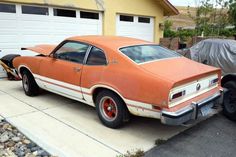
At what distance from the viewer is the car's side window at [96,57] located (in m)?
4.77

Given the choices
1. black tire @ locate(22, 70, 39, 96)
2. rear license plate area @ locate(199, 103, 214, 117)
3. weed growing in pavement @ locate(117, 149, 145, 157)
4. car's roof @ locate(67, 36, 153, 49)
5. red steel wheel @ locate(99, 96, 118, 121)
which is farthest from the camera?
black tire @ locate(22, 70, 39, 96)

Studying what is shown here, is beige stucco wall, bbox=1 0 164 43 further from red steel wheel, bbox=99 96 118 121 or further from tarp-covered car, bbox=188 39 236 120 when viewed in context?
red steel wheel, bbox=99 96 118 121

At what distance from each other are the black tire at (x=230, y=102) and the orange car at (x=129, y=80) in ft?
1.59

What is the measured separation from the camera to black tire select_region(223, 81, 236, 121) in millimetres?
5238

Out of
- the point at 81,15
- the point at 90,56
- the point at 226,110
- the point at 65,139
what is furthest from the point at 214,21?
the point at 65,139

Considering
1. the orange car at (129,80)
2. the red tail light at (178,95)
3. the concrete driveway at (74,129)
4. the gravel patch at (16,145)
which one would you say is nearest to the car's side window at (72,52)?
the orange car at (129,80)

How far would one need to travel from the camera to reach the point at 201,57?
8.15 metres

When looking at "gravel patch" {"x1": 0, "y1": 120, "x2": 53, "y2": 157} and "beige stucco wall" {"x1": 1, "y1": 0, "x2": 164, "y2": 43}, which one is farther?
"beige stucco wall" {"x1": 1, "y1": 0, "x2": 164, "y2": 43}

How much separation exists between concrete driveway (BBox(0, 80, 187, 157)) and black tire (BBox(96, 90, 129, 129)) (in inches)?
5.7

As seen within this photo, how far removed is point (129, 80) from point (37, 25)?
6.73 metres

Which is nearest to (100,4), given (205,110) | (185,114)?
(205,110)

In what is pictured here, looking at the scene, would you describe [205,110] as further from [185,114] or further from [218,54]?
[218,54]

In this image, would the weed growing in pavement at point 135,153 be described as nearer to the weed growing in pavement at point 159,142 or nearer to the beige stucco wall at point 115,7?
the weed growing in pavement at point 159,142

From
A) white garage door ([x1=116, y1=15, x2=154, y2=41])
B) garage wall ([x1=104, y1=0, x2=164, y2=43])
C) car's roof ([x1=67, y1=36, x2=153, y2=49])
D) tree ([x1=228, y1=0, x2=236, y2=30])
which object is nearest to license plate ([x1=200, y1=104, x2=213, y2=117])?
car's roof ([x1=67, y1=36, x2=153, y2=49])
